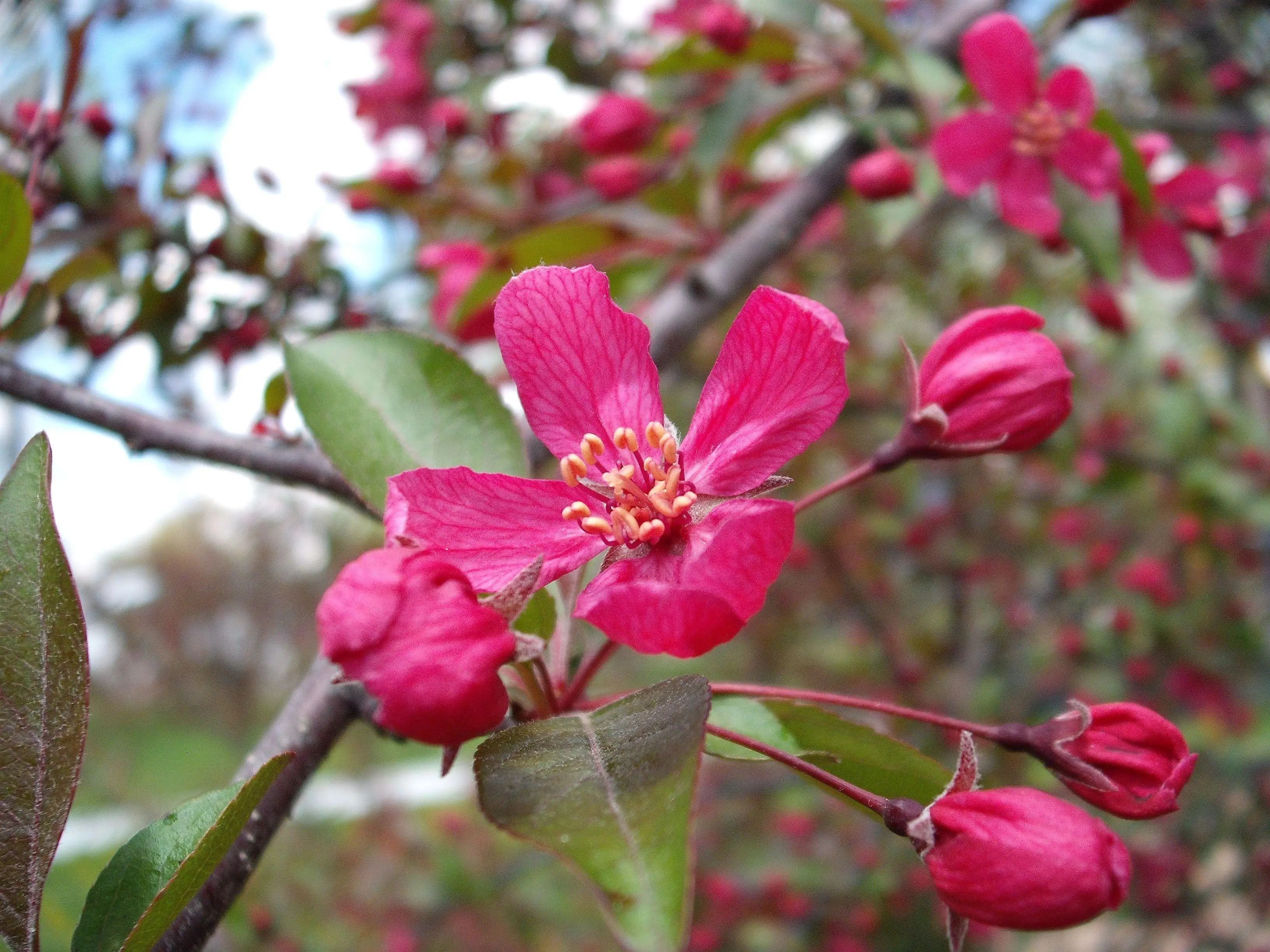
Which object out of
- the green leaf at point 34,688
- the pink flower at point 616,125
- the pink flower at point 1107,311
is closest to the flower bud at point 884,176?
the pink flower at point 1107,311

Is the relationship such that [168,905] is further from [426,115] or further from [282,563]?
[282,563]

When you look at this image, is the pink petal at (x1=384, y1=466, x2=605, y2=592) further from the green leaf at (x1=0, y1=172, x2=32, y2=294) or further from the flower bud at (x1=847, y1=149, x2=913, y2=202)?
the flower bud at (x1=847, y1=149, x2=913, y2=202)

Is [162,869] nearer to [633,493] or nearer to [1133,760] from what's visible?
[633,493]

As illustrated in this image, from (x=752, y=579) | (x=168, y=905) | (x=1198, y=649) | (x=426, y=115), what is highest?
(x=752, y=579)

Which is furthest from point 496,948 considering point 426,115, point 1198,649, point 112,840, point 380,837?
point 426,115

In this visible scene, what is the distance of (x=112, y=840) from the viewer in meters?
4.91

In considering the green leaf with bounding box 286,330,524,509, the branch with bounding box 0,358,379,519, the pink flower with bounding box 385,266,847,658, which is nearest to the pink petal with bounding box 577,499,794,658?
the pink flower with bounding box 385,266,847,658

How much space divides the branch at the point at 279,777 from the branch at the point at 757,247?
2.54 feet

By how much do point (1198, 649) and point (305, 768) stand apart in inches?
136

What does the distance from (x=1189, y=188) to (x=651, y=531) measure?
4.30ft

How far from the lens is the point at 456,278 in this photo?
195cm

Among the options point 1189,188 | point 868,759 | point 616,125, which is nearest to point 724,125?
point 616,125

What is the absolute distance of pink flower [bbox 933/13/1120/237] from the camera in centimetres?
134

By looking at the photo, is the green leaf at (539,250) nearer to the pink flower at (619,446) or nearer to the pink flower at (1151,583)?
the pink flower at (619,446)
